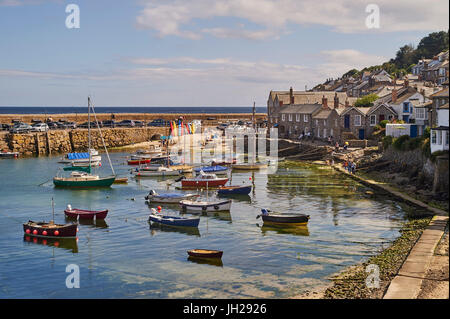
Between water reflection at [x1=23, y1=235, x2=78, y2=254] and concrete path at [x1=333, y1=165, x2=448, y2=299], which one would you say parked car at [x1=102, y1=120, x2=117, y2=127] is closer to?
water reflection at [x1=23, y1=235, x2=78, y2=254]

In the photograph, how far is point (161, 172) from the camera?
6962 cm

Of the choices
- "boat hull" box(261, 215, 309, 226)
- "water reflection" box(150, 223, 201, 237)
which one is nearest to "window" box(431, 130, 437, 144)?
"boat hull" box(261, 215, 309, 226)

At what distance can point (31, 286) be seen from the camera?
29219 millimetres

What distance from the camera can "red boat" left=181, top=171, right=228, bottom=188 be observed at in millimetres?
59562

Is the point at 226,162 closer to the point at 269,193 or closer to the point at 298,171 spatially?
the point at 298,171

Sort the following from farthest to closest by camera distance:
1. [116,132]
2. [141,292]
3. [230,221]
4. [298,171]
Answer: [116,132], [298,171], [230,221], [141,292]

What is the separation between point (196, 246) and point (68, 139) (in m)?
76.7

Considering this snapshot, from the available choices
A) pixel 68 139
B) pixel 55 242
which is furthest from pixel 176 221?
pixel 68 139

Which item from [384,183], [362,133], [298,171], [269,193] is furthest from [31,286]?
[362,133]

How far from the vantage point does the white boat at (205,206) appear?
4606 centimetres

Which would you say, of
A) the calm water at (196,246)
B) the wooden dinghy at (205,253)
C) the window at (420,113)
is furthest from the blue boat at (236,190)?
the window at (420,113)

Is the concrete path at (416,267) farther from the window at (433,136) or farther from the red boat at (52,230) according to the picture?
the red boat at (52,230)

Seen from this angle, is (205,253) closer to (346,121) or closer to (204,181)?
(204,181)
